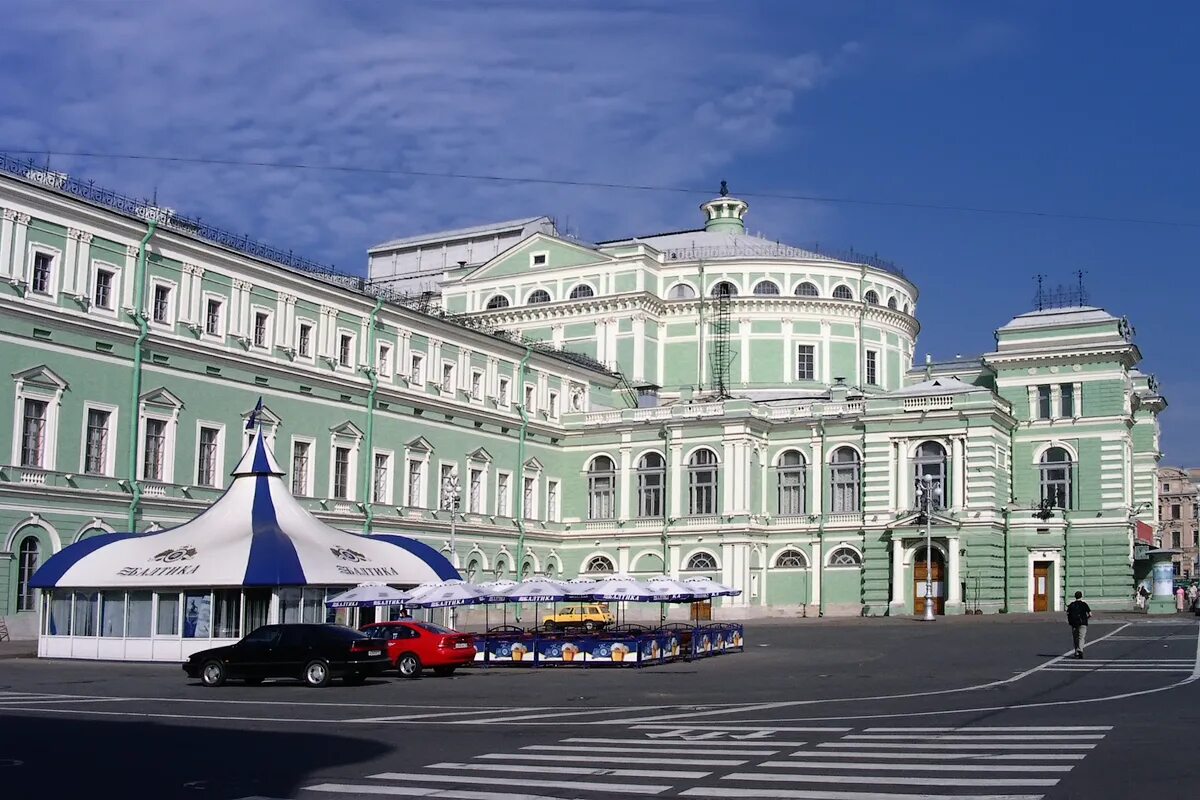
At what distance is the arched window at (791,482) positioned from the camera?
7244 cm

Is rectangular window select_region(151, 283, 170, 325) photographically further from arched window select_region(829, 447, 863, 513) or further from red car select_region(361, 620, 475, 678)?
arched window select_region(829, 447, 863, 513)

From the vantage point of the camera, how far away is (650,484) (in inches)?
2906

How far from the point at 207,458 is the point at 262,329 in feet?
20.9

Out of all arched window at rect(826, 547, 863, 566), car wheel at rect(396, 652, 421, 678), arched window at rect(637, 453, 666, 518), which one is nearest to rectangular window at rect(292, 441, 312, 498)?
arched window at rect(637, 453, 666, 518)

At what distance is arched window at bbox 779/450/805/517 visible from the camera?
72.4 m

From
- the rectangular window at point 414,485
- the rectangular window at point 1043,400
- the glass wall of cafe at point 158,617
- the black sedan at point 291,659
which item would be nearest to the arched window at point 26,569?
the glass wall of cafe at point 158,617

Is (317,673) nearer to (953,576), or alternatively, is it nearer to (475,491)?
(475,491)

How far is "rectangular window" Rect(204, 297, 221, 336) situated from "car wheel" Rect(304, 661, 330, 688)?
1057 inches

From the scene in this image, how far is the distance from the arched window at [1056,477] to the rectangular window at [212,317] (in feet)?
143

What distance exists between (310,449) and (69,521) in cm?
1316

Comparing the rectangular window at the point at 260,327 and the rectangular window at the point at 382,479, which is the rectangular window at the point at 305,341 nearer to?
the rectangular window at the point at 260,327

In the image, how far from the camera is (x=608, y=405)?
80.8m

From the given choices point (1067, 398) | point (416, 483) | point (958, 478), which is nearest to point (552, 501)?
point (416, 483)

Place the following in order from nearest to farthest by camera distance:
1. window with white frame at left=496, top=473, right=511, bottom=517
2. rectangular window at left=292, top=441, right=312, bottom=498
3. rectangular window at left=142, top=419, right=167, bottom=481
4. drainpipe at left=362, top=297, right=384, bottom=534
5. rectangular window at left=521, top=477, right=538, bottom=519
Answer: rectangular window at left=142, top=419, right=167, bottom=481 → rectangular window at left=292, top=441, right=312, bottom=498 → drainpipe at left=362, top=297, right=384, bottom=534 → window with white frame at left=496, top=473, right=511, bottom=517 → rectangular window at left=521, top=477, right=538, bottom=519
